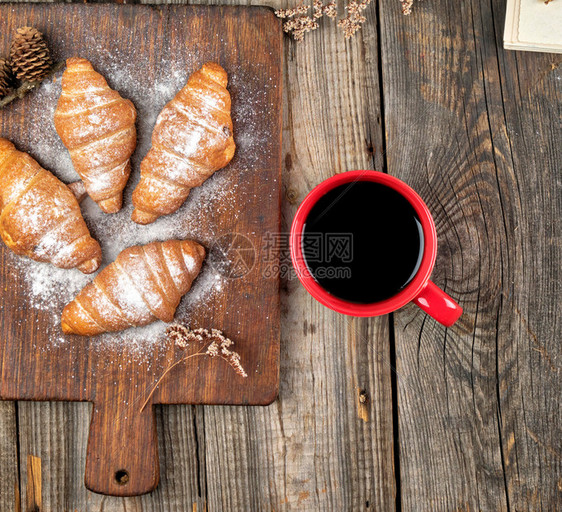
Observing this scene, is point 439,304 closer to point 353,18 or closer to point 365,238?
point 365,238

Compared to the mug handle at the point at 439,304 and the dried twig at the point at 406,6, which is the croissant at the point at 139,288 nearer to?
the mug handle at the point at 439,304

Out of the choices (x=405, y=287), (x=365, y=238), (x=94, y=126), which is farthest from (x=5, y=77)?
(x=405, y=287)

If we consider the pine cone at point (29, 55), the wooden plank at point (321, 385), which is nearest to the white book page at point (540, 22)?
the wooden plank at point (321, 385)

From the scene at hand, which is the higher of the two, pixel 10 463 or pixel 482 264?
pixel 482 264

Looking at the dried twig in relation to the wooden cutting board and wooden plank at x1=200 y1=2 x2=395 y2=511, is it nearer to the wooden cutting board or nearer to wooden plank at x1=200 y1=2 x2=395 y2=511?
wooden plank at x1=200 y1=2 x2=395 y2=511

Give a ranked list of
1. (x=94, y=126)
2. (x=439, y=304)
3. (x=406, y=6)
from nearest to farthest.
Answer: (x=439, y=304) < (x=94, y=126) < (x=406, y=6)

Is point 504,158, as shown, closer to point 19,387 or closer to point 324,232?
point 324,232
